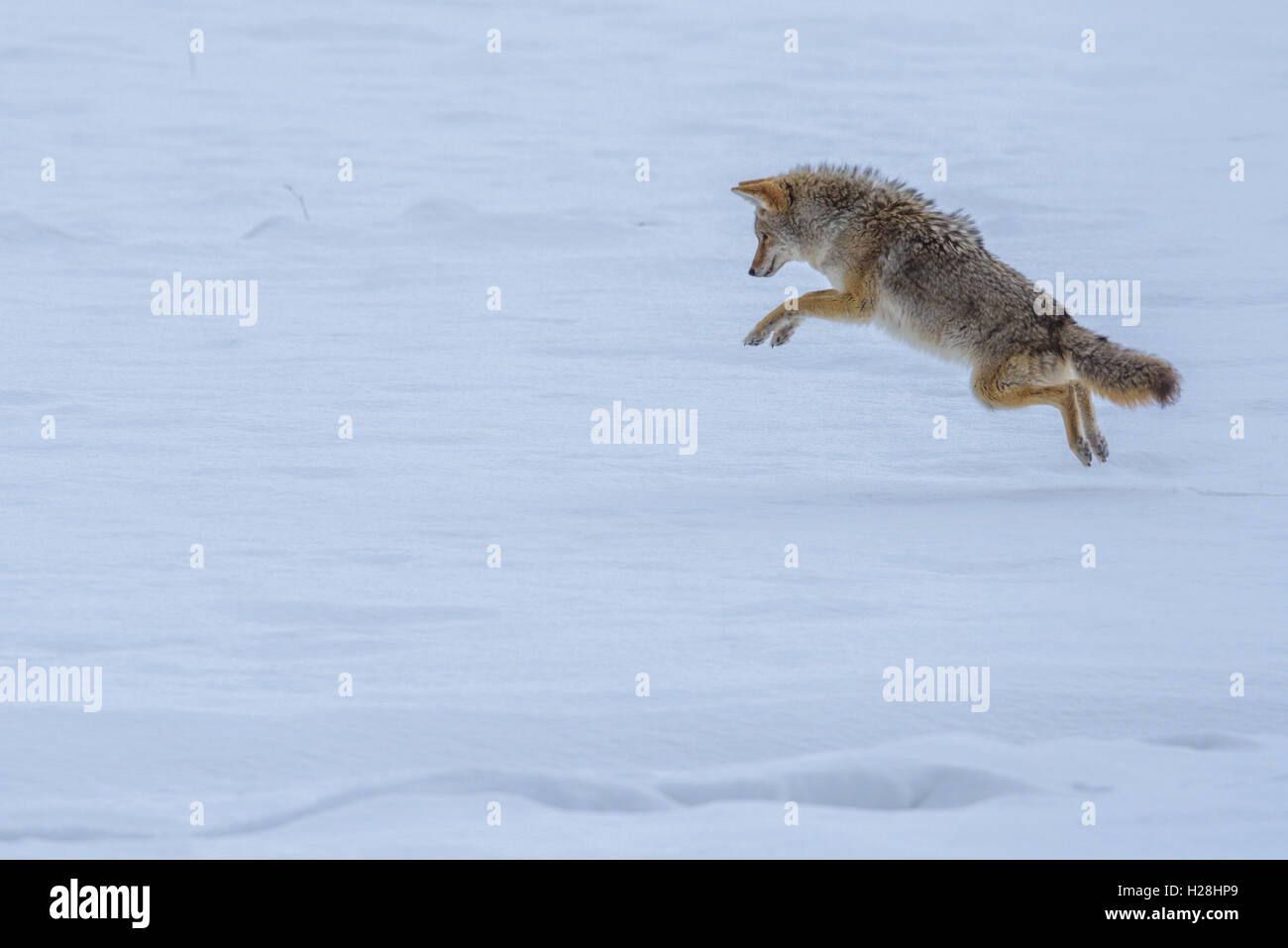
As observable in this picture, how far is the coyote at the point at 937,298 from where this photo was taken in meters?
6.41

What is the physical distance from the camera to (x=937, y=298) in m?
6.64

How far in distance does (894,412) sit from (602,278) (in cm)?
295

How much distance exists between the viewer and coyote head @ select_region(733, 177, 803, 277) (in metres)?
7.18

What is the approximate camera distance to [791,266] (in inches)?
483

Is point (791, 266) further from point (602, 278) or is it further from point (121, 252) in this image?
point (121, 252)

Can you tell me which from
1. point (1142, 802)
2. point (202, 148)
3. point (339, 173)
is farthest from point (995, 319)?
point (202, 148)

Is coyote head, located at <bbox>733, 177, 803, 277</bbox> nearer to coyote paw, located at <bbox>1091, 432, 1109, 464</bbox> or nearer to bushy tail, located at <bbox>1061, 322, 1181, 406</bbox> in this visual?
bushy tail, located at <bbox>1061, 322, 1181, 406</bbox>

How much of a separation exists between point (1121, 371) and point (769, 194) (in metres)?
1.82
